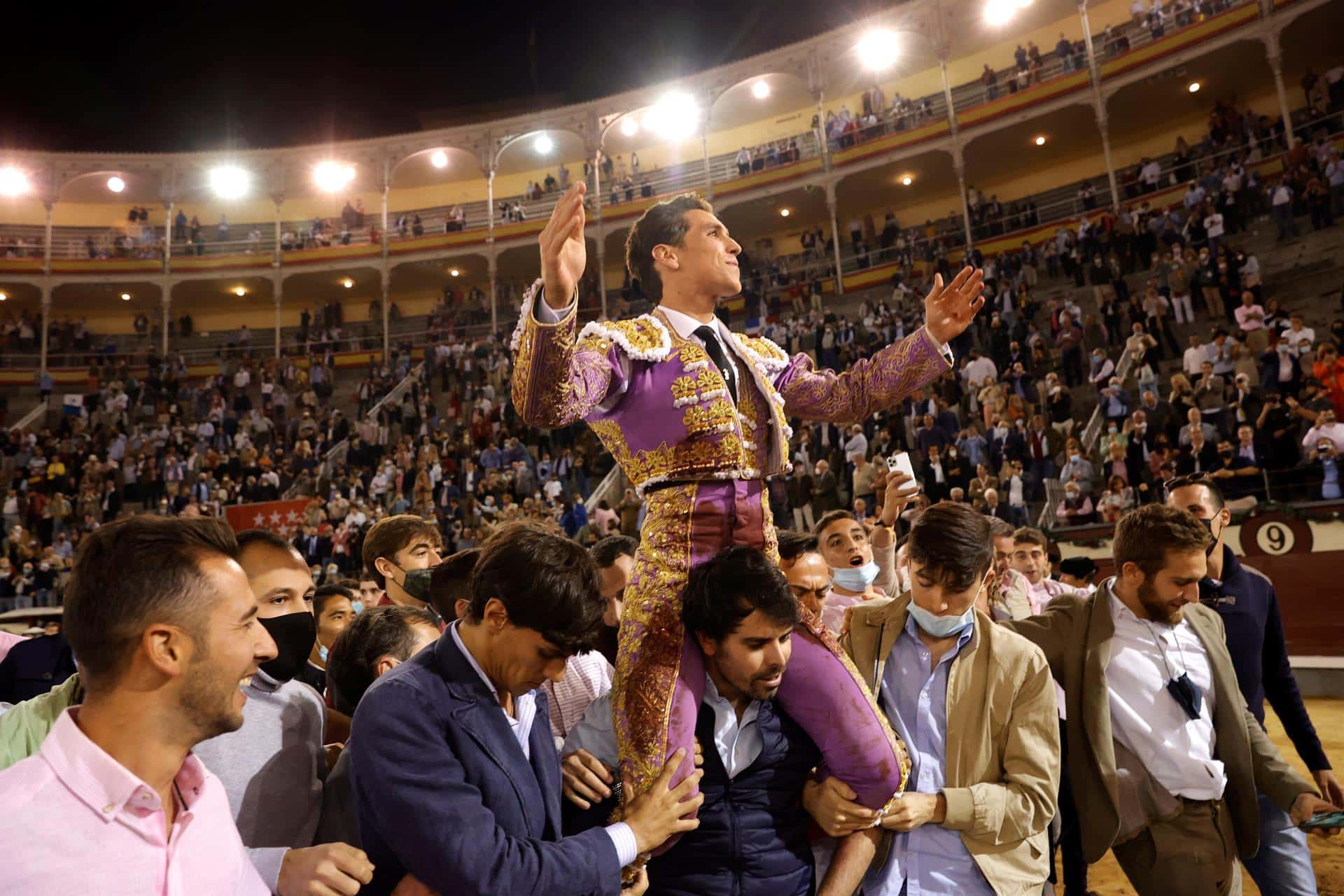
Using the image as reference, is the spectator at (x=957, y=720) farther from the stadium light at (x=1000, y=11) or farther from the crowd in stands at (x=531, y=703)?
the stadium light at (x=1000, y=11)


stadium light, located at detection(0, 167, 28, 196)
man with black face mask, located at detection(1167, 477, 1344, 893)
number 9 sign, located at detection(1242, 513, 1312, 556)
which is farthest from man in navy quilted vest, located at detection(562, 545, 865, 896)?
stadium light, located at detection(0, 167, 28, 196)

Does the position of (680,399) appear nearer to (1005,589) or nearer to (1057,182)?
(1005,589)

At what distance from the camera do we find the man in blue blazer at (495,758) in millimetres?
1598

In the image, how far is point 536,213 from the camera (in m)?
23.5

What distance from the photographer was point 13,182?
79.0ft

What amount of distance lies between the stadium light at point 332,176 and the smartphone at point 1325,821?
86.2 ft

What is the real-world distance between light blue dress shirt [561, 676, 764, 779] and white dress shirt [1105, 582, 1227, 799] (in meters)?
1.39

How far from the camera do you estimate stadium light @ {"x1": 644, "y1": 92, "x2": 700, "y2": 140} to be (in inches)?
885

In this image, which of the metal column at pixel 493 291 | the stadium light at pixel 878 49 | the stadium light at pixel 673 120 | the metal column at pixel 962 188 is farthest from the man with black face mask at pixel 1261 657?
the stadium light at pixel 673 120

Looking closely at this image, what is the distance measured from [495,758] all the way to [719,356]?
3.47 feet

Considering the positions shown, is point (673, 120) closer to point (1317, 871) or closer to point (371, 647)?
point (1317, 871)

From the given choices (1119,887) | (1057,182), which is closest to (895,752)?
(1119,887)

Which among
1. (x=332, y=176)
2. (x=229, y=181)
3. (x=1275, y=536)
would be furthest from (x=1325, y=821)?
(x=229, y=181)

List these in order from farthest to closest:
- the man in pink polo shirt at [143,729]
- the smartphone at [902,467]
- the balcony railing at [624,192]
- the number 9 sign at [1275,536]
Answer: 1. the balcony railing at [624,192]
2. the number 9 sign at [1275,536]
3. the smartphone at [902,467]
4. the man in pink polo shirt at [143,729]
